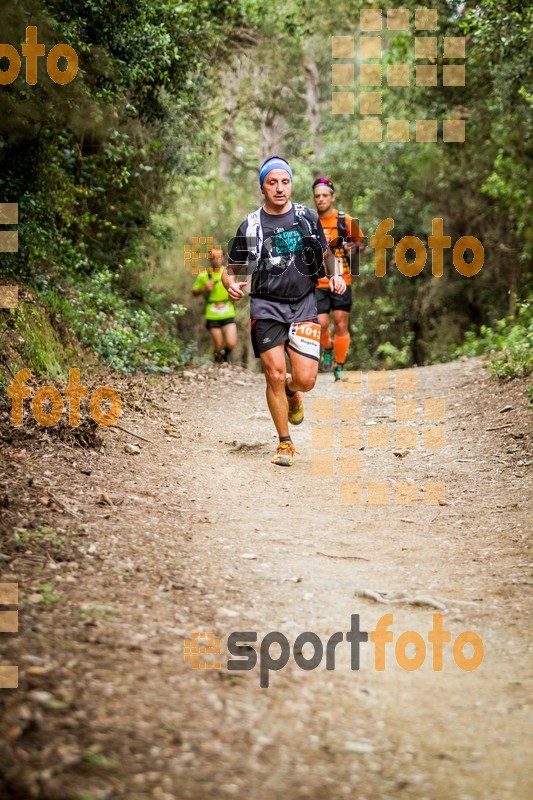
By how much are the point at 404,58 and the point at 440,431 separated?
37.1 ft

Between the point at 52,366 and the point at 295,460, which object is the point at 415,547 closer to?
the point at 295,460

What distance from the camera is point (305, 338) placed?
7.06 m

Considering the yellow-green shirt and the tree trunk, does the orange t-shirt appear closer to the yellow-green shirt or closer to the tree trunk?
the yellow-green shirt

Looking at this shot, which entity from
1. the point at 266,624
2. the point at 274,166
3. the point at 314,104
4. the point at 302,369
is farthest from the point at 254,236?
the point at 314,104

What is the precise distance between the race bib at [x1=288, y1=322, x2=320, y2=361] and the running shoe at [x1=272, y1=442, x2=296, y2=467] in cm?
79

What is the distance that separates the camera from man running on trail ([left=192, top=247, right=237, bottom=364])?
1315 cm

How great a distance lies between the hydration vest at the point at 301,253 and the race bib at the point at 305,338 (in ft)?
0.72

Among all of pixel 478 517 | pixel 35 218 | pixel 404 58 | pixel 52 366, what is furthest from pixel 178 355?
pixel 404 58

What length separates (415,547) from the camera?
506 centimetres
